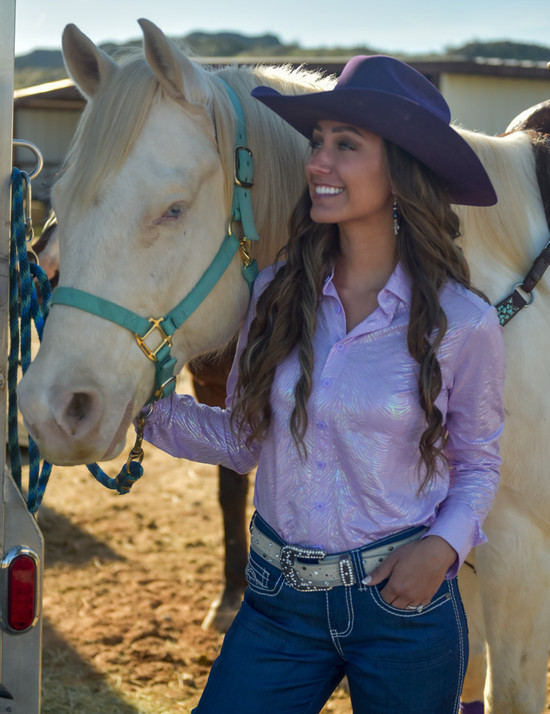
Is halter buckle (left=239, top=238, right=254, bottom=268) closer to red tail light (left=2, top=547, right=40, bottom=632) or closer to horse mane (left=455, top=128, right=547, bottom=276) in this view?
horse mane (left=455, top=128, right=547, bottom=276)

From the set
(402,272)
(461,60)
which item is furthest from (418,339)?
(461,60)

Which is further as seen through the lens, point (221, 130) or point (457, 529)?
point (221, 130)

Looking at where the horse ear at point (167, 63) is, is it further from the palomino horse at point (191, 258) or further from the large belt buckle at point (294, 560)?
the large belt buckle at point (294, 560)

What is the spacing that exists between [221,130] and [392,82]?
0.38 meters

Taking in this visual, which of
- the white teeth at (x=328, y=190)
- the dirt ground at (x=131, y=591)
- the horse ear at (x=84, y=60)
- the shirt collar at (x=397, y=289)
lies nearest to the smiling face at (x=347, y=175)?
the white teeth at (x=328, y=190)

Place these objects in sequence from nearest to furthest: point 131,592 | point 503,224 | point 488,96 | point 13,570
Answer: point 13,570, point 503,224, point 131,592, point 488,96

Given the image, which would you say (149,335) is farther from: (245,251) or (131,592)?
(131,592)

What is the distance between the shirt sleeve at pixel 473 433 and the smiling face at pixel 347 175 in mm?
331

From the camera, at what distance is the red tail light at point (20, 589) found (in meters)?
1.57

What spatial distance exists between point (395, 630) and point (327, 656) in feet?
0.49

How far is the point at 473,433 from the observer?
5.20 feet

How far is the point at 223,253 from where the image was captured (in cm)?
172

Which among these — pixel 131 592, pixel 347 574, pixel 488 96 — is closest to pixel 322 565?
pixel 347 574

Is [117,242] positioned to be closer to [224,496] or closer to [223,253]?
[223,253]
